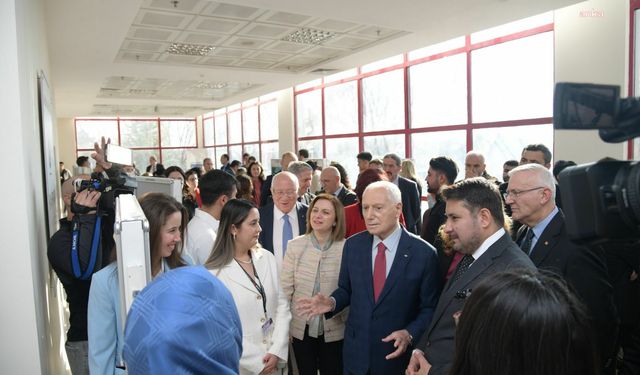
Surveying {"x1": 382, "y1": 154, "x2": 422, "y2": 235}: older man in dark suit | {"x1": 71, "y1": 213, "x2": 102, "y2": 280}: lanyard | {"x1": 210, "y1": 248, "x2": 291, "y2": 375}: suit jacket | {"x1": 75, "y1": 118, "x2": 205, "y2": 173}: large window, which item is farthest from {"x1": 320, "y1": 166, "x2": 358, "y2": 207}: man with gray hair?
{"x1": 75, "y1": 118, "x2": 205, "y2": 173}: large window

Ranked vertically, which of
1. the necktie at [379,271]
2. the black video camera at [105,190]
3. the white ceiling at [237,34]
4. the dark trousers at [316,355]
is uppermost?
the white ceiling at [237,34]

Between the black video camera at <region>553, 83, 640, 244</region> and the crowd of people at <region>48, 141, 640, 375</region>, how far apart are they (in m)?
0.08

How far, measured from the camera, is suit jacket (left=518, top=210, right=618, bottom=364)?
1.85 m

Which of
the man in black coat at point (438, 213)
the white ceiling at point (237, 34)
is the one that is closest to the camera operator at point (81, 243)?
the man in black coat at point (438, 213)

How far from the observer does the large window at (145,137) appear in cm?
1705

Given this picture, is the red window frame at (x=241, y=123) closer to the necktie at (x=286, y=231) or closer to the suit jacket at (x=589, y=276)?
the necktie at (x=286, y=231)

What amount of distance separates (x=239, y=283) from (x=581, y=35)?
497 cm

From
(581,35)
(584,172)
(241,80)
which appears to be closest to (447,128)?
(581,35)

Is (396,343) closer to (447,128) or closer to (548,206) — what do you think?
(548,206)

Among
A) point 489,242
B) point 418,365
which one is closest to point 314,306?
point 418,365

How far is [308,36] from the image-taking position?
5.90 meters

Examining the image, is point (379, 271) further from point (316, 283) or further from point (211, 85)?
point (211, 85)

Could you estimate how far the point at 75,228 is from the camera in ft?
6.04

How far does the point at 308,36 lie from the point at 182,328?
5.72m
